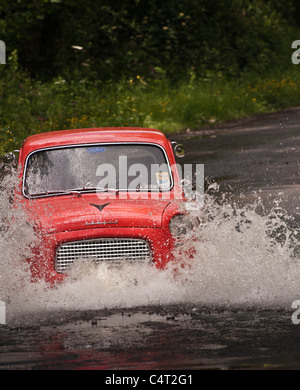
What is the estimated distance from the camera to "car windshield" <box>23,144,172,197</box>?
9.95m

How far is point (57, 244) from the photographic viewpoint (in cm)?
891

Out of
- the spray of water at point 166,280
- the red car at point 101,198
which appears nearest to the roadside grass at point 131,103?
the red car at point 101,198

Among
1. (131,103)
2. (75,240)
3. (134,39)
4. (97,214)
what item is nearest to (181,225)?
(97,214)

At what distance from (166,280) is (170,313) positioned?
57 centimetres

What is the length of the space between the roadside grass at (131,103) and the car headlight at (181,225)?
11.7m

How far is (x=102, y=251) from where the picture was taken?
8891 mm

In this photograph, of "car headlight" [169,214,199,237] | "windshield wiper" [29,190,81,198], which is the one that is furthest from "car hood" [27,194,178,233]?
"windshield wiper" [29,190,81,198]

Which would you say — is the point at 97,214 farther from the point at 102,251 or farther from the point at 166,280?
the point at 166,280

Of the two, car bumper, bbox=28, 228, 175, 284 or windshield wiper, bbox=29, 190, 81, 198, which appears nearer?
car bumper, bbox=28, 228, 175, 284

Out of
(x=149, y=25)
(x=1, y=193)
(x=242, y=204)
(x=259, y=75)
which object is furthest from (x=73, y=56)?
(x=1, y=193)

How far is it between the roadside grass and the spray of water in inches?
451

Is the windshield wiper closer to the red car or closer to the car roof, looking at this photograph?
the red car

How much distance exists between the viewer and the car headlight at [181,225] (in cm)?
912

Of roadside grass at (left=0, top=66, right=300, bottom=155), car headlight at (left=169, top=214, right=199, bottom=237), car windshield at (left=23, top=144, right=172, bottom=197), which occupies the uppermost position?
roadside grass at (left=0, top=66, right=300, bottom=155)
